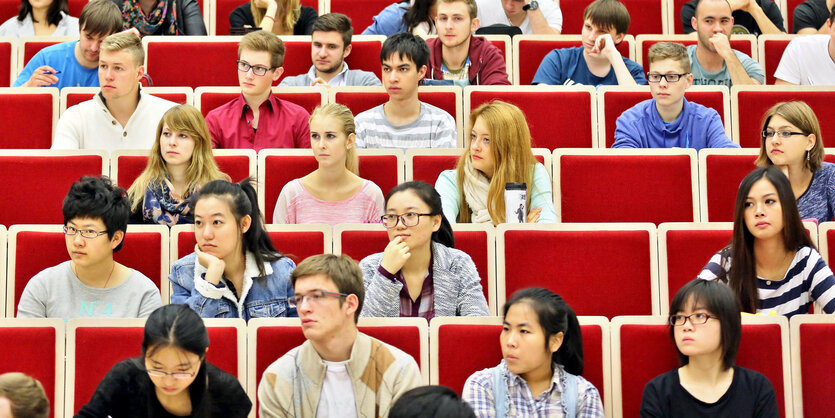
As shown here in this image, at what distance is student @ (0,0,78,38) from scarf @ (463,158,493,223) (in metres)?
1.45

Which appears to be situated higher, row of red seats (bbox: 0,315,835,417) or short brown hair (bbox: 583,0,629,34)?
A: short brown hair (bbox: 583,0,629,34)

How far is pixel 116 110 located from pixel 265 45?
0.36 m

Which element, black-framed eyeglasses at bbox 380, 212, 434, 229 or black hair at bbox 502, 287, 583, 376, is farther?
black-framed eyeglasses at bbox 380, 212, 434, 229

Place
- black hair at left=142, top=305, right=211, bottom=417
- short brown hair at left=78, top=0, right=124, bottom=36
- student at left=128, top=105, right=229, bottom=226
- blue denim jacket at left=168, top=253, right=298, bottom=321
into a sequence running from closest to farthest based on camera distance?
black hair at left=142, top=305, right=211, bottom=417
blue denim jacket at left=168, top=253, right=298, bottom=321
student at left=128, top=105, right=229, bottom=226
short brown hair at left=78, top=0, right=124, bottom=36

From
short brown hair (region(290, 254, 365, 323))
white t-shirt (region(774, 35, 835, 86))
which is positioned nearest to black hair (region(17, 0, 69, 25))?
short brown hair (region(290, 254, 365, 323))

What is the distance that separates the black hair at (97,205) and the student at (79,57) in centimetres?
91

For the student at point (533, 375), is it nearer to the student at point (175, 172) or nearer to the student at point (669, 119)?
the student at point (175, 172)

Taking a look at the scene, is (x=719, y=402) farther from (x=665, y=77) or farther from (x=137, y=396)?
(x=665, y=77)

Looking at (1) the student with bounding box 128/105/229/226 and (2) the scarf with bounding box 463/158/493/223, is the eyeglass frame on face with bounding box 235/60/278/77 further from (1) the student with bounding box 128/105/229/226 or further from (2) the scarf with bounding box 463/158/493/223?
(2) the scarf with bounding box 463/158/493/223

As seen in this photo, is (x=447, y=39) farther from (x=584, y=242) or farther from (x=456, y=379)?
(x=456, y=379)

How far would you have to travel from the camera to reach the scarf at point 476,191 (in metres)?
2.17

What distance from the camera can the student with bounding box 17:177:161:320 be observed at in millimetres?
1830

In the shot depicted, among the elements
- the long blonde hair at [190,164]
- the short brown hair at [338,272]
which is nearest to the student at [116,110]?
the long blonde hair at [190,164]

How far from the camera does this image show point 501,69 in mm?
2793
